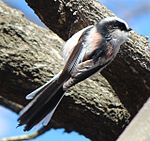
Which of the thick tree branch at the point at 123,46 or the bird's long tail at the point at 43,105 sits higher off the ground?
the thick tree branch at the point at 123,46

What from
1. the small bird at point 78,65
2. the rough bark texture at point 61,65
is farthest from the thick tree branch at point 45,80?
the small bird at point 78,65

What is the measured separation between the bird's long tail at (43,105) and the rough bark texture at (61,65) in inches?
10.5

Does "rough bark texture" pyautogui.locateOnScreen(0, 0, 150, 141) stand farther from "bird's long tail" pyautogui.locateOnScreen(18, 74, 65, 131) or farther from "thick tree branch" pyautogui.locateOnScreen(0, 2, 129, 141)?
"bird's long tail" pyautogui.locateOnScreen(18, 74, 65, 131)

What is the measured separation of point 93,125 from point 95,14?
19.4 inches

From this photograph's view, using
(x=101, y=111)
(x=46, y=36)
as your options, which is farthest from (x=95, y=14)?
(x=101, y=111)

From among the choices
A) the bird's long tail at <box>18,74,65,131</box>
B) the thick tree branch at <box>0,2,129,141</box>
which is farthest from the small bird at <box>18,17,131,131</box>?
the thick tree branch at <box>0,2,129,141</box>

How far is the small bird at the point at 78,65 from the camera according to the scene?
1.90 meters

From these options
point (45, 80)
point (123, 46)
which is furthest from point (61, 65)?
point (123, 46)

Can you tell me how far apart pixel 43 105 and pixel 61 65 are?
389mm

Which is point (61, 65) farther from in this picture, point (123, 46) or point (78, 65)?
point (78, 65)

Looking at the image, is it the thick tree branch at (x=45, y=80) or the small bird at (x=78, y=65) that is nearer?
the small bird at (x=78, y=65)

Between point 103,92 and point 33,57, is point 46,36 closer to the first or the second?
point 33,57

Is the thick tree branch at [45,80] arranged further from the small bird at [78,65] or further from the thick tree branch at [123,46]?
the small bird at [78,65]

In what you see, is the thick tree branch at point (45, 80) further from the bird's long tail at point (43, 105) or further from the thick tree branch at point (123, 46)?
the bird's long tail at point (43, 105)
